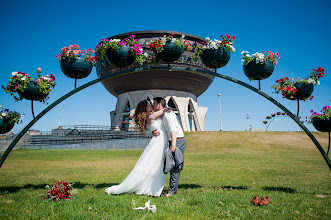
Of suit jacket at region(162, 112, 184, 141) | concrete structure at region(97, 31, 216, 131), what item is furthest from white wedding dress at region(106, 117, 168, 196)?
concrete structure at region(97, 31, 216, 131)

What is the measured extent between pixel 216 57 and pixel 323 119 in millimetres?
3442

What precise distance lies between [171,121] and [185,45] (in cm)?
232

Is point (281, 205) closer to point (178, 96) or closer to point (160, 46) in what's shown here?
point (160, 46)

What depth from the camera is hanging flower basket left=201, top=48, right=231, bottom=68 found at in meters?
7.04

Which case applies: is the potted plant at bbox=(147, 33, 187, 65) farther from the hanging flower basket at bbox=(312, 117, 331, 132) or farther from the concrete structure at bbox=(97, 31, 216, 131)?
the concrete structure at bbox=(97, 31, 216, 131)

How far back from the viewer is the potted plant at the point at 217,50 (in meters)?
7.04

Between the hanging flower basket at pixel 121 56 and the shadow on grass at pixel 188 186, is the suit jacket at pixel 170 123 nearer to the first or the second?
the shadow on grass at pixel 188 186

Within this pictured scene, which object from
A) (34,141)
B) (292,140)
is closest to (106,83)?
(34,141)


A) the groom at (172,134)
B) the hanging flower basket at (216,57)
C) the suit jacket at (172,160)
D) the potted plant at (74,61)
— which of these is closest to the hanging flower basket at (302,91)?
the hanging flower basket at (216,57)

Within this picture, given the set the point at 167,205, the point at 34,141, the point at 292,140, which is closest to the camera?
the point at 167,205

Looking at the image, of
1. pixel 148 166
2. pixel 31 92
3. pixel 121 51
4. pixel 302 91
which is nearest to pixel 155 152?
pixel 148 166

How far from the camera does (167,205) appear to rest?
16.0 feet

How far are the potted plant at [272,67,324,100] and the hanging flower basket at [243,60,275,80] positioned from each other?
57cm

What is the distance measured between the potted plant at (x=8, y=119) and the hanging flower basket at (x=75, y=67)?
1.74 metres
